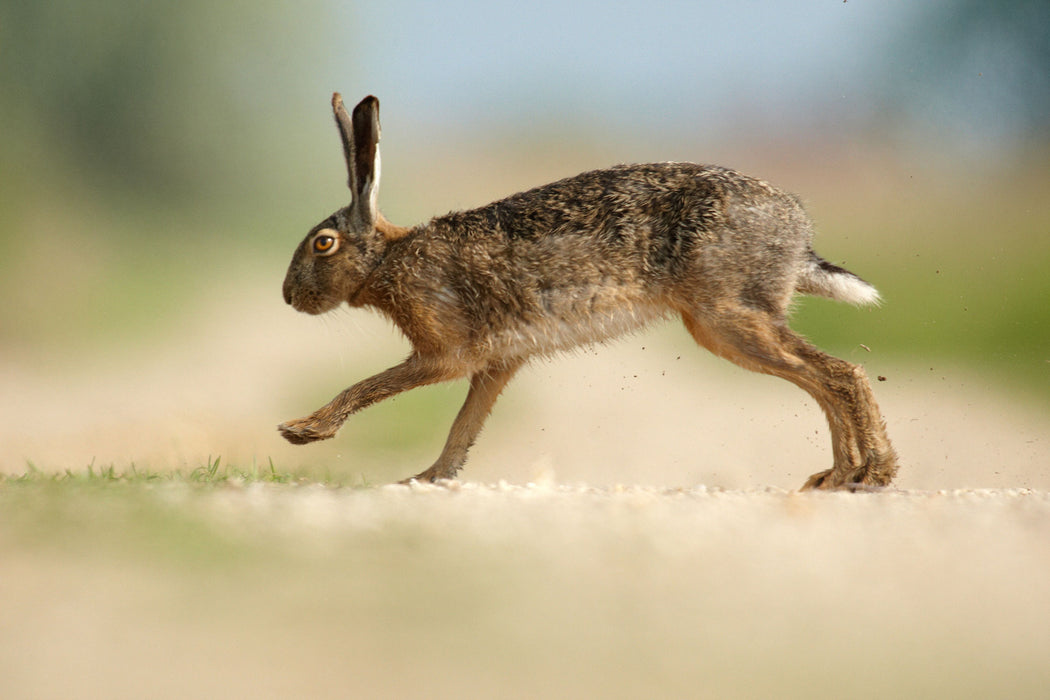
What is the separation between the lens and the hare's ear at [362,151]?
6082mm

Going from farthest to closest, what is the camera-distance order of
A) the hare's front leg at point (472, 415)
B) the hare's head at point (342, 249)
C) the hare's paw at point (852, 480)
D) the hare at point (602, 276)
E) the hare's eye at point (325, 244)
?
the hare's front leg at point (472, 415) < the hare's eye at point (325, 244) < the hare's head at point (342, 249) < the hare at point (602, 276) < the hare's paw at point (852, 480)

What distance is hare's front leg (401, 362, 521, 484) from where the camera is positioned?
6637 mm

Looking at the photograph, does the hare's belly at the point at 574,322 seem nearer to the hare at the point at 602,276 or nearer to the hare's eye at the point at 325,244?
the hare at the point at 602,276

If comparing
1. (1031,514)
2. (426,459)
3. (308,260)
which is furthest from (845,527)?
(426,459)

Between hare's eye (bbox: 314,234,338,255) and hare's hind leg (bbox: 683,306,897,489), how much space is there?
2079mm

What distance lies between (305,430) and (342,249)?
3.85ft

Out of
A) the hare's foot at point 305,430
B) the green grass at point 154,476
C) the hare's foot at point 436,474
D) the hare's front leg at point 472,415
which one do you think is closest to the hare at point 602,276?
the hare's foot at point 305,430

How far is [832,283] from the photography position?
633cm

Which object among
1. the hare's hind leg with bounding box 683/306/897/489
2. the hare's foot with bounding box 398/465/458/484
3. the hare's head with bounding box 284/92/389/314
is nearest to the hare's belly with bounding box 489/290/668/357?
the hare's hind leg with bounding box 683/306/897/489

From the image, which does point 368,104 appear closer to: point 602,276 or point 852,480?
point 602,276

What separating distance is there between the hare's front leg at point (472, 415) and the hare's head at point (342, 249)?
89 centimetres

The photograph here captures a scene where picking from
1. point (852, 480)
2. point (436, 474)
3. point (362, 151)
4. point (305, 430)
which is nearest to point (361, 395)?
point (305, 430)

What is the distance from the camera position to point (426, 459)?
415 inches

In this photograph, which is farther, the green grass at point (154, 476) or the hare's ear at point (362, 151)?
the hare's ear at point (362, 151)
